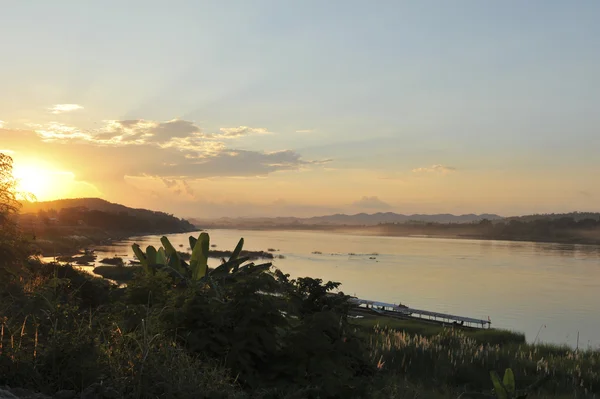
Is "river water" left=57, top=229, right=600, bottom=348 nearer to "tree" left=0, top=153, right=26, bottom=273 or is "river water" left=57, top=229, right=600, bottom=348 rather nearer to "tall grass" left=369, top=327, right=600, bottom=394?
"tall grass" left=369, top=327, right=600, bottom=394

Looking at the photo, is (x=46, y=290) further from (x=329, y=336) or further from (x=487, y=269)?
(x=487, y=269)

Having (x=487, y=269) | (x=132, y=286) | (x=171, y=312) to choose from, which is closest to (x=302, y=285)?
(x=171, y=312)

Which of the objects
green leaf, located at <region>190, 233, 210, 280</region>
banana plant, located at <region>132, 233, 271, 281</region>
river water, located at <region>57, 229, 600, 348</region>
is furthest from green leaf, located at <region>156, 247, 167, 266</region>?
river water, located at <region>57, 229, 600, 348</region>

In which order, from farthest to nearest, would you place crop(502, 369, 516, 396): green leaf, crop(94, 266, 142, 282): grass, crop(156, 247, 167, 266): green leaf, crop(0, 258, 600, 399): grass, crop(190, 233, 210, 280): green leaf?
crop(94, 266, 142, 282): grass
crop(156, 247, 167, 266): green leaf
crop(190, 233, 210, 280): green leaf
crop(502, 369, 516, 396): green leaf
crop(0, 258, 600, 399): grass

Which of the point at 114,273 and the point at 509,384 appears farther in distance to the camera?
the point at 114,273

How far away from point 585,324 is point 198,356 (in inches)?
1541

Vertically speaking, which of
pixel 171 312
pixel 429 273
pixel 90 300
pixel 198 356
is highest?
pixel 171 312

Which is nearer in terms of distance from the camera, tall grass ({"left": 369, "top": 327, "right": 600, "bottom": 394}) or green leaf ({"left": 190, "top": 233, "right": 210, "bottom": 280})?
green leaf ({"left": 190, "top": 233, "right": 210, "bottom": 280})

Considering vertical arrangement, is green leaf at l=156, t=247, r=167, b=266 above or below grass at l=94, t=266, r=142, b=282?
above

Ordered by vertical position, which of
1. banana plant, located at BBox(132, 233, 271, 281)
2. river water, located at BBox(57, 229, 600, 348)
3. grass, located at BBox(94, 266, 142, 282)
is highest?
banana plant, located at BBox(132, 233, 271, 281)

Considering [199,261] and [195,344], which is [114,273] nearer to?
[199,261]

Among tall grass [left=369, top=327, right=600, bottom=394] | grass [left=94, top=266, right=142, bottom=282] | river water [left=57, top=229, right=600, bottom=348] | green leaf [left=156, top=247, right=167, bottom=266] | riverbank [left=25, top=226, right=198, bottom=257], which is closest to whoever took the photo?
green leaf [left=156, top=247, right=167, bottom=266]

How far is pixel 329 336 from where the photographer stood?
6.84 metres

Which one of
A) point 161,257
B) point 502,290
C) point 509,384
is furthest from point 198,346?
point 502,290
